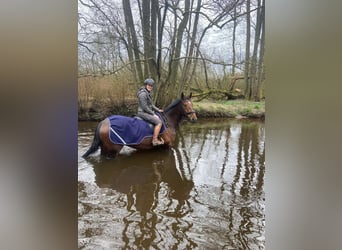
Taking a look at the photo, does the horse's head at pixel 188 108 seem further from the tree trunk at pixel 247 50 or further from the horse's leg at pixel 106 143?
the horse's leg at pixel 106 143

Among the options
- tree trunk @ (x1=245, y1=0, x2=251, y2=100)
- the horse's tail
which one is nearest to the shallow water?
the horse's tail

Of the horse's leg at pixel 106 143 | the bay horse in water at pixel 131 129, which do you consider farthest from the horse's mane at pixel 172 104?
the horse's leg at pixel 106 143

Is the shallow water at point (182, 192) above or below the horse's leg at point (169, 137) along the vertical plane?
below

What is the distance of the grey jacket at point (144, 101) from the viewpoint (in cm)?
143

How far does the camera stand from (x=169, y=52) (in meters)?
1.41

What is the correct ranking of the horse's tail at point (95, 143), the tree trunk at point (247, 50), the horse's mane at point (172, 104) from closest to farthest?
the tree trunk at point (247, 50) → the horse's tail at point (95, 143) → the horse's mane at point (172, 104)

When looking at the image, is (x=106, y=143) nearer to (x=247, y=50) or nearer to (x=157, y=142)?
A: (x=157, y=142)

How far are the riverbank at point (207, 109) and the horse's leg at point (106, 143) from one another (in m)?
0.06

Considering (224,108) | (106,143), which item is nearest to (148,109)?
(106,143)

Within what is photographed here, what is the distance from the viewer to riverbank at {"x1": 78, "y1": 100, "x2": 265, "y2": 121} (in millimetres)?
1315

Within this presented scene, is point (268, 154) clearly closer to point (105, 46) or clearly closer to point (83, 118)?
point (83, 118)

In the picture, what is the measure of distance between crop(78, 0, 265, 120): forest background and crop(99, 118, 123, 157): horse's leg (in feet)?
0.22
